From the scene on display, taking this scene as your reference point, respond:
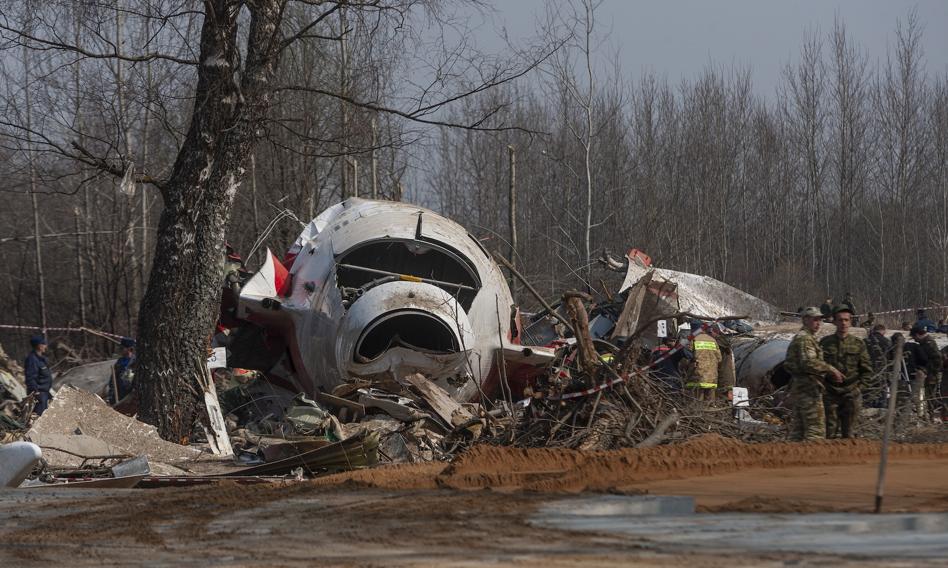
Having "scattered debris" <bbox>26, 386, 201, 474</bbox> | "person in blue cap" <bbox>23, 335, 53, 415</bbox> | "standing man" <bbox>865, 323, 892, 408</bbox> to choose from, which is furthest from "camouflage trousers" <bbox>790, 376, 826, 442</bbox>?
"person in blue cap" <bbox>23, 335, 53, 415</bbox>

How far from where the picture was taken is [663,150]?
54250 mm

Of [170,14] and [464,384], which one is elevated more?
[170,14]

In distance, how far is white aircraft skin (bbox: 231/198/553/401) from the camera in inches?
629

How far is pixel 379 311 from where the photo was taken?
15.6m

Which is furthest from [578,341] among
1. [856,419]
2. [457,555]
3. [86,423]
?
[457,555]

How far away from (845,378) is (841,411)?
18.7 inches

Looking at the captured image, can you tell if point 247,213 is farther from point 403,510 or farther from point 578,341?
point 403,510

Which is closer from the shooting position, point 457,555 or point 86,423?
point 457,555

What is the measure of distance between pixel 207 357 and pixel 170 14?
446 cm

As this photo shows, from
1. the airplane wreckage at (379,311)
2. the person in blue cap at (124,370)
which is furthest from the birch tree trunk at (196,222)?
the person in blue cap at (124,370)

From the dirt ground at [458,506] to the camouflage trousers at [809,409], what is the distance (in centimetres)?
104

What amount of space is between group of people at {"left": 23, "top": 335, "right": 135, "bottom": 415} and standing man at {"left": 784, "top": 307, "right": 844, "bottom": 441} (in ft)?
37.2

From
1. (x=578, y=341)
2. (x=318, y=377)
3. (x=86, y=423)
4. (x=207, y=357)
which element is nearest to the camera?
(x=578, y=341)

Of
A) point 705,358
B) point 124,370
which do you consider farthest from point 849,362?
point 124,370
